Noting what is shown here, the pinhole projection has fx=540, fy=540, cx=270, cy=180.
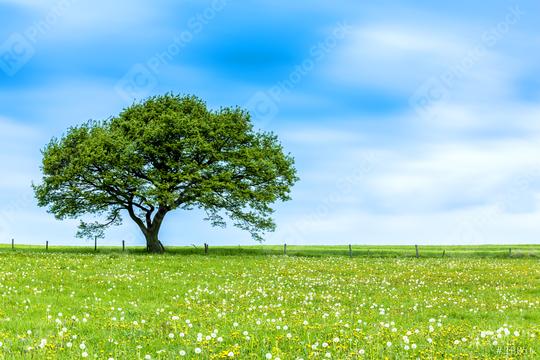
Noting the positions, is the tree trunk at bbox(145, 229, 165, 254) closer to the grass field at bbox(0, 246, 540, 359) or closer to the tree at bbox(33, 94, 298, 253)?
the tree at bbox(33, 94, 298, 253)

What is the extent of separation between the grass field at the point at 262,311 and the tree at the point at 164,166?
1668 centimetres

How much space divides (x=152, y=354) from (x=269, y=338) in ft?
8.08

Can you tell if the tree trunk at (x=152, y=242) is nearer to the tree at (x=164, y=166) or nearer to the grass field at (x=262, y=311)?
the tree at (x=164, y=166)

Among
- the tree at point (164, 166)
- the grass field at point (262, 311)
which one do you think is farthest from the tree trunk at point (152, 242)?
the grass field at point (262, 311)

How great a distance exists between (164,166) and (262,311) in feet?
121

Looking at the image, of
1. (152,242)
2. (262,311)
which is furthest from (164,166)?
(262,311)

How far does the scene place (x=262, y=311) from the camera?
16.4 metres

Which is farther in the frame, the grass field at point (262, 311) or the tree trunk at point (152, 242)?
the tree trunk at point (152, 242)

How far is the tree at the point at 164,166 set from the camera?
A: 4922cm

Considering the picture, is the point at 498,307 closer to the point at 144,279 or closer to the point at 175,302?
the point at 175,302

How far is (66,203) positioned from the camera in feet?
171

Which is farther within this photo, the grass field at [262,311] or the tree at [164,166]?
the tree at [164,166]

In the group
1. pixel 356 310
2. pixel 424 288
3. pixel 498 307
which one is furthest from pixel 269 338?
pixel 424 288

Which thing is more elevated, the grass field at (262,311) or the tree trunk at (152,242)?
the tree trunk at (152,242)
